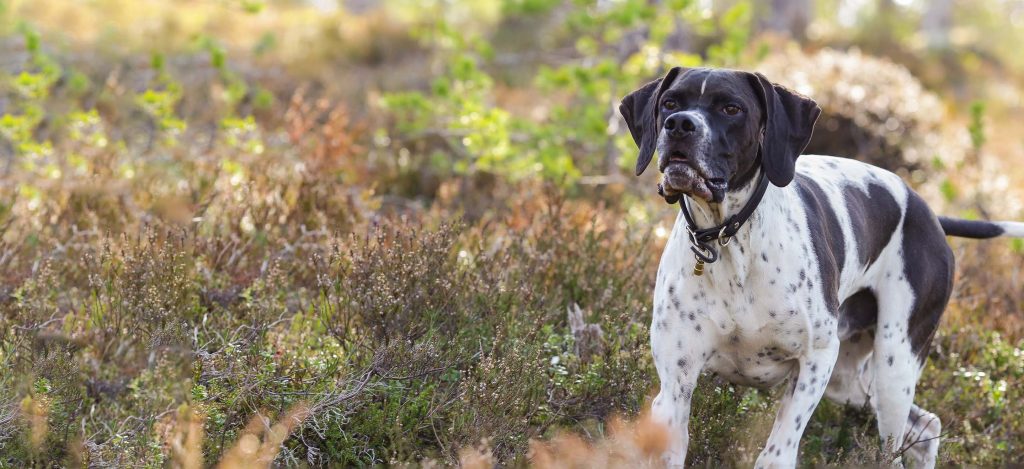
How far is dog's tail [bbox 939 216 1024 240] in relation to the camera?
4.50 m

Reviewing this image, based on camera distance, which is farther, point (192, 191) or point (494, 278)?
point (192, 191)

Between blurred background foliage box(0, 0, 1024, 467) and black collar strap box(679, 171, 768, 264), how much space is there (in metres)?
0.84

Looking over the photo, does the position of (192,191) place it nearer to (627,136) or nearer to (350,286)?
(350,286)

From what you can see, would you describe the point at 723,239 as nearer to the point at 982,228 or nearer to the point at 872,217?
the point at 872,217

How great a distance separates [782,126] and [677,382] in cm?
90

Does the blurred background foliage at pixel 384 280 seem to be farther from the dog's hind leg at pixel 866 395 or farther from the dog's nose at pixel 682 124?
the dog's nose at pixel 682 124

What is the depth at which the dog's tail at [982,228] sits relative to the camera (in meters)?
4.50

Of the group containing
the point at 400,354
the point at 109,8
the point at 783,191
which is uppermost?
the point at 783,191

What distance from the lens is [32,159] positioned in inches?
256

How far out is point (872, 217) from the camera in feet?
13.4

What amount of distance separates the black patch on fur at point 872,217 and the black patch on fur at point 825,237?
141 millimetres

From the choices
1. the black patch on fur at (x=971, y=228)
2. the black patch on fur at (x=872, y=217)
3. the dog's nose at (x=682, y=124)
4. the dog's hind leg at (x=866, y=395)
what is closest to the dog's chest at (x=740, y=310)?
the dog's nose at (x=682, y=124)

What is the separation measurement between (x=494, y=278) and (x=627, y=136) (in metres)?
2.74

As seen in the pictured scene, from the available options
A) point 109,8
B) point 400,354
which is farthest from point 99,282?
point 109,8
